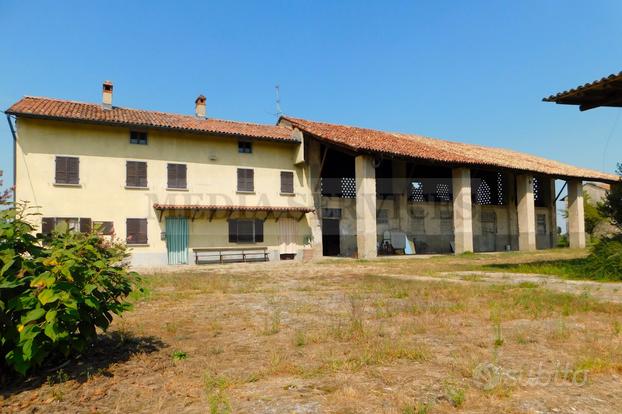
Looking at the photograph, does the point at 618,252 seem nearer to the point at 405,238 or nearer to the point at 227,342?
the point at 227,342

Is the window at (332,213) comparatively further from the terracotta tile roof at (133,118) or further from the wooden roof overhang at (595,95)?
the wooden roof overhang at (595,95)

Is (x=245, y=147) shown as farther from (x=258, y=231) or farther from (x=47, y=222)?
(x=47, y=222)

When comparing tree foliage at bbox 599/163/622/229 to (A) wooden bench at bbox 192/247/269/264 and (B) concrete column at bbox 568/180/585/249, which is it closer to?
(A) wooden bench at bbox 192/247/269/264

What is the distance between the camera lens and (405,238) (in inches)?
955

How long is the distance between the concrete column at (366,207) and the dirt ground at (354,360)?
12.2 metres

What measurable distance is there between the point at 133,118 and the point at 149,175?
263 centimetres

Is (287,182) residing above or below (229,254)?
above

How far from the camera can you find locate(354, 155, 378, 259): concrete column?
19438 millimetres

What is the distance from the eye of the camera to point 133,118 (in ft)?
62.4

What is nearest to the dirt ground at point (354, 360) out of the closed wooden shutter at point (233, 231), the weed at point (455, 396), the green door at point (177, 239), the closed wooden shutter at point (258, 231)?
the weed at point (455, 396)

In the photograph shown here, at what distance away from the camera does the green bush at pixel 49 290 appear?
308 centimetres

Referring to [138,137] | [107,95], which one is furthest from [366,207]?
[107,95]

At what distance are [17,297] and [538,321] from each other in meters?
5.69

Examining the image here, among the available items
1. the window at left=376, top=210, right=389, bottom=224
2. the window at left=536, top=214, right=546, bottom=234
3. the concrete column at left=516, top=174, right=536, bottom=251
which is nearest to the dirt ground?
the window at left=376, top=210, right=389, bottom=224
